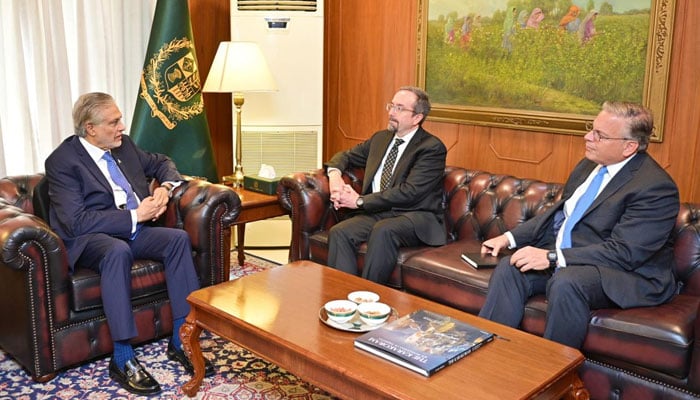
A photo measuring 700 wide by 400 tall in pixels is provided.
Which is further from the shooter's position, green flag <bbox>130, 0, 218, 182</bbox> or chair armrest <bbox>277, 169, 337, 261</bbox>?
green flag <bbox>130, 0, 218, 182</bbox>

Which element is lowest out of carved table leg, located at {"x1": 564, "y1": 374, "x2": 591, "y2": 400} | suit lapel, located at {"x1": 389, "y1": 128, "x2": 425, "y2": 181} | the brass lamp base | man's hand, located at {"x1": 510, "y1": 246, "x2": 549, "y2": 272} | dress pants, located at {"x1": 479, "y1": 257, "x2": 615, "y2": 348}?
carved table leg, located at {"x1": 564, "y1": 374, "x2": 591, "y2": 400}

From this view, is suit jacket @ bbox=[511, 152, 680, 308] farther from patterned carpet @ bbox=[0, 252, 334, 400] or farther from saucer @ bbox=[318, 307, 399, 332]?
patterned carpet @ bbox=[0, 252, 334, 400]

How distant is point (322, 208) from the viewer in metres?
3.68

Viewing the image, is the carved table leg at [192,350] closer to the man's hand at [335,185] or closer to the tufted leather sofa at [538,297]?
the tufted leather sofa at [538,297]

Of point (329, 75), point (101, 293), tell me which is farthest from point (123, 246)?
point (329, 75)

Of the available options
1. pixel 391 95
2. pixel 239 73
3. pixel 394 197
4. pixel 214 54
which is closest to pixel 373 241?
pixel 394 197

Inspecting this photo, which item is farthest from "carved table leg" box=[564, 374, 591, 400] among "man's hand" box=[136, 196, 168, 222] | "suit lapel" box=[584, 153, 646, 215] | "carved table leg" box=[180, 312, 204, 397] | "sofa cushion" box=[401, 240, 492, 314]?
"man's hand" box=[136, 196, 168, 222]

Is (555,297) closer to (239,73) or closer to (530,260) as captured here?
(530,260)

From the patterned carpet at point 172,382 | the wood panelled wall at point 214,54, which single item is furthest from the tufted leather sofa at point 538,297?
the wood panelled wall at point 214,54

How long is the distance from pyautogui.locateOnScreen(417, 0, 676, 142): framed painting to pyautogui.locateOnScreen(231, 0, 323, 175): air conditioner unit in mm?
885

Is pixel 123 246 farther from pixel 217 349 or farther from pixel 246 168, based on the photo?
pixel 246 168

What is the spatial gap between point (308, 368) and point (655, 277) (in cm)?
150

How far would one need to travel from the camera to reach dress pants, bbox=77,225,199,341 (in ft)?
8.91

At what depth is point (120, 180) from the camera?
10.2 feet
